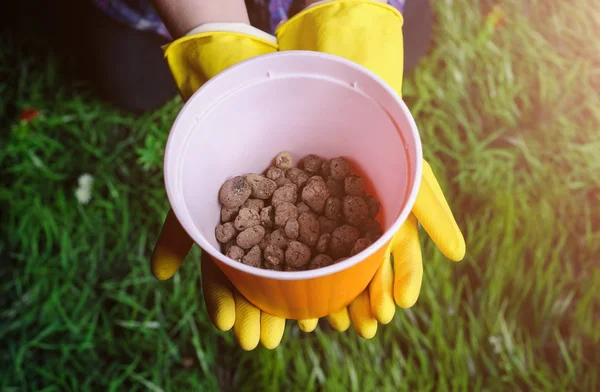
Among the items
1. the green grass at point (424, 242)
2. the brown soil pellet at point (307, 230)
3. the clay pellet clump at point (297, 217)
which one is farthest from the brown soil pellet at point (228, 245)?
the green grass at point (424, 242)

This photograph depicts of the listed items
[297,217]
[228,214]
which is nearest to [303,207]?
[297,217]

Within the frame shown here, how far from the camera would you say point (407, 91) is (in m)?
1.52

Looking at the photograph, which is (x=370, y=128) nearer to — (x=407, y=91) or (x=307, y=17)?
(x=307, y=17)

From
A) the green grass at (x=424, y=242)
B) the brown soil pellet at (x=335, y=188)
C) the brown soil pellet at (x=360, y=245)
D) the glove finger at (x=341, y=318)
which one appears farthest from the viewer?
the green grass at (x=424, y=242)

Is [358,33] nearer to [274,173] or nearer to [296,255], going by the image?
[274,173]

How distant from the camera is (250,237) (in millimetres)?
789

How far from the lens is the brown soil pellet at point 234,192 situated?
0.82m

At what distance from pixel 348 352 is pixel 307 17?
0.80 m

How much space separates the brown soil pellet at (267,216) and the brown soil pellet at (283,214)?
0.02m

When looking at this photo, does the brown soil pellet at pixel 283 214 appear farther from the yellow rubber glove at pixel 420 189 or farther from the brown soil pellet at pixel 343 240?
the yellow rubber glove at pixel 420 189

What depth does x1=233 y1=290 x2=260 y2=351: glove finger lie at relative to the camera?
0.90 meters

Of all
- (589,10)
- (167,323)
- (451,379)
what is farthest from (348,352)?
(589,10)

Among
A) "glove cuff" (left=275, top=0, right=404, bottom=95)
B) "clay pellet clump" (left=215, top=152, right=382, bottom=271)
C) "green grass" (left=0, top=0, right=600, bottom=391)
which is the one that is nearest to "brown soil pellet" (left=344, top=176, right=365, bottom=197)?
"clay pellet clump" (left=215, top=152, right=382, bottom=271)

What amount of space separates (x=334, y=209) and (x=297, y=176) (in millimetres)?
93
